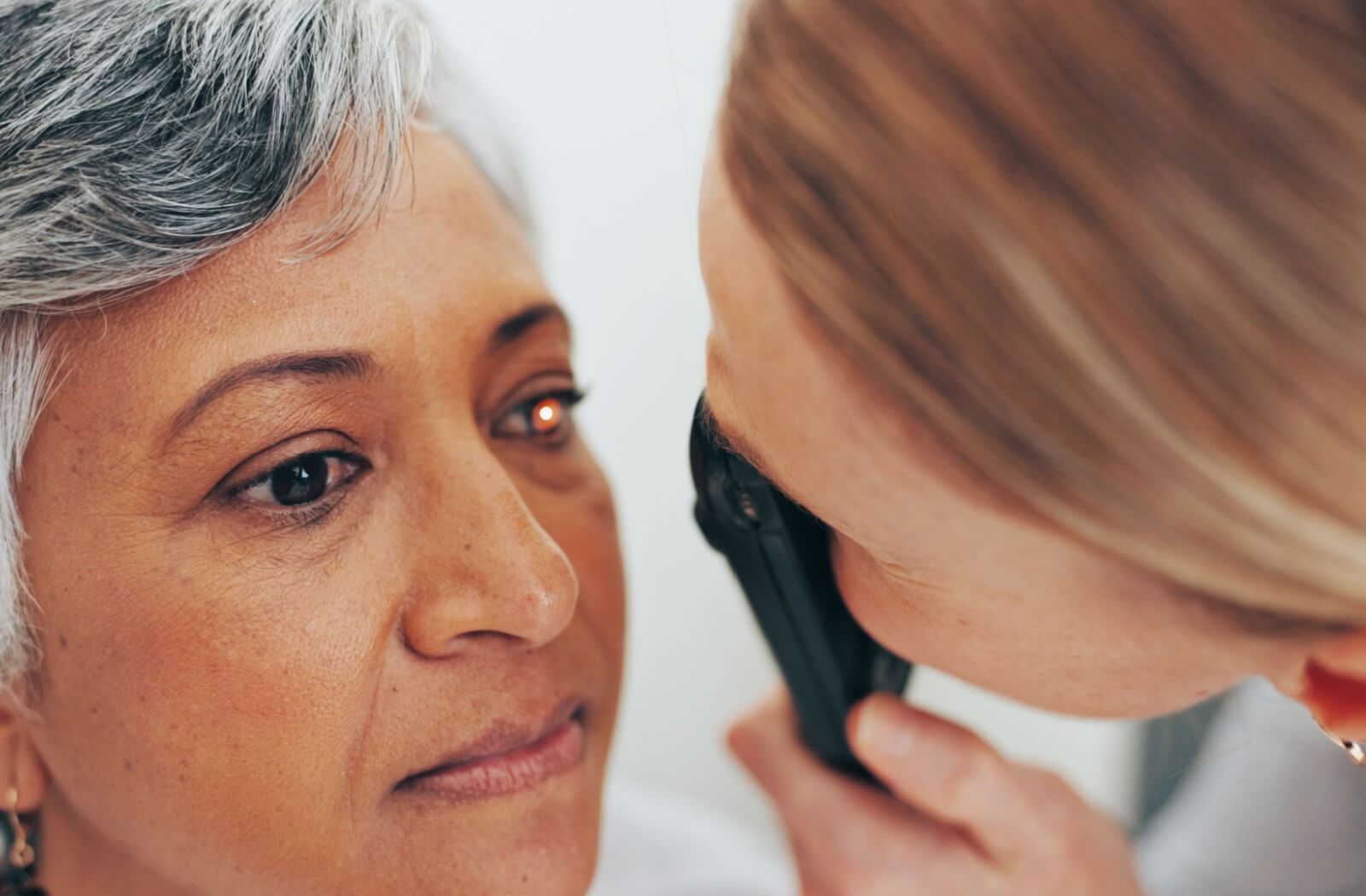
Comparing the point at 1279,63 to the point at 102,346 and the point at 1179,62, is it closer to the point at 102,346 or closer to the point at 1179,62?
the point at 1179,62

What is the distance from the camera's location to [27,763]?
88 cm

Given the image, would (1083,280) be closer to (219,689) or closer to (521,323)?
(521,323)

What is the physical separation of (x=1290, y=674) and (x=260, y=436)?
70 centimetres

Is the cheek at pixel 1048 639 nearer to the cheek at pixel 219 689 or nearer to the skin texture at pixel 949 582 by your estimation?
the skin texture at pixel 949 582

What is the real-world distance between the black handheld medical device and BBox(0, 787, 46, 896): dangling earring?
610 millimetres

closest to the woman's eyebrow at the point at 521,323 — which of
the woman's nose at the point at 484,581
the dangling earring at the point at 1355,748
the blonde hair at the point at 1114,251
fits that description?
the woman's nose at the point at 484,581

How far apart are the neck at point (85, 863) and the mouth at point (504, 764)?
9.4 inches

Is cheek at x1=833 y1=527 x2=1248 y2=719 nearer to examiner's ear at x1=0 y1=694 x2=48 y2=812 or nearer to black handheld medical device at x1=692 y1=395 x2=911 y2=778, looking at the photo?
black handheld medical device at x1=692 y1=395 x2=911 y2=778

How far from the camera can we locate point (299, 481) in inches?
32.7

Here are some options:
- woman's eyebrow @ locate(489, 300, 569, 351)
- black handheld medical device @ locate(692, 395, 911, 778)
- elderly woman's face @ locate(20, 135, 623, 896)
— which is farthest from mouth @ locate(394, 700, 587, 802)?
woman's eyebrow @ locate(489, 300, 569, 351)

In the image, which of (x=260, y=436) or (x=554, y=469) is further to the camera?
(x=554, y=469)

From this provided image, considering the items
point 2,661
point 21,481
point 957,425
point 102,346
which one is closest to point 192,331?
point 102,346

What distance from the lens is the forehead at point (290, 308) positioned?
77 centimetres

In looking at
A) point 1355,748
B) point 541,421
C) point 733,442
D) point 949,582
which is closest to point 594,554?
point 541,421
